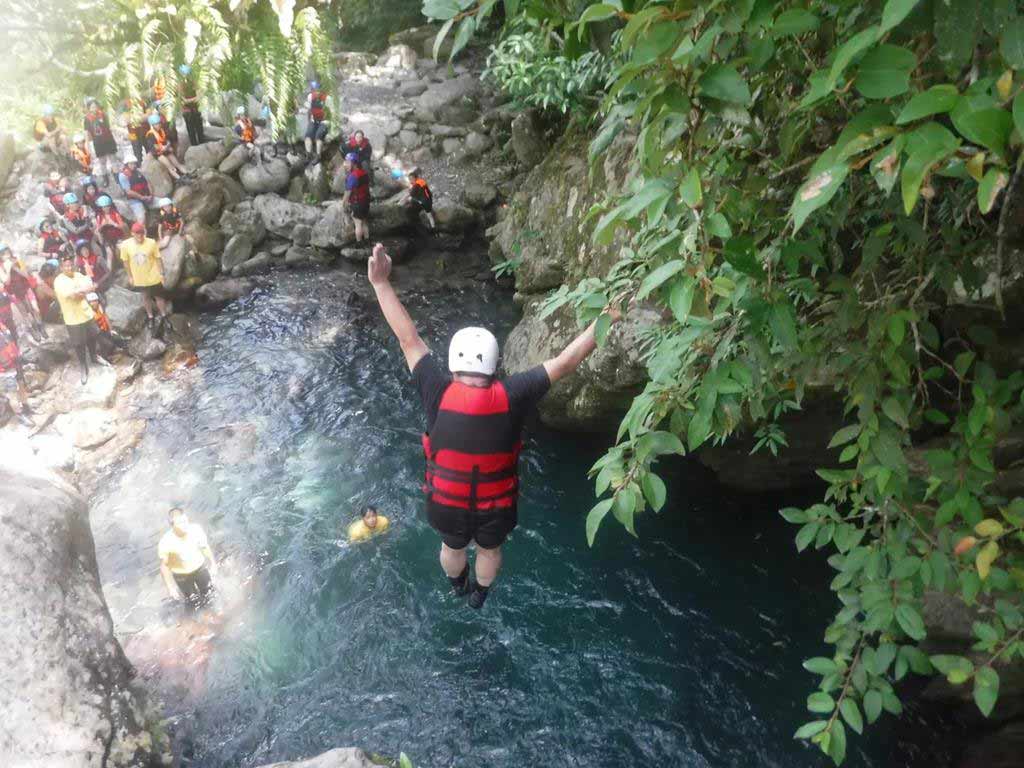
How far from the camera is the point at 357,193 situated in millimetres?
13492

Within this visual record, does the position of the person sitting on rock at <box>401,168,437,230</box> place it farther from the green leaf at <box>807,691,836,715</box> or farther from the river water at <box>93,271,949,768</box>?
the green leaf at <box>807,691,836,715</box>

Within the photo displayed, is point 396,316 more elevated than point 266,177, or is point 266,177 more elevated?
point 396,316

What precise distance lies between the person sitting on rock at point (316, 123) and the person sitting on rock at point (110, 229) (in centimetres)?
415

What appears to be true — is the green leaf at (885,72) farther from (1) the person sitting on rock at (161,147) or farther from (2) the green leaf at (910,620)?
(1) the person sitting on rock at (161,147)

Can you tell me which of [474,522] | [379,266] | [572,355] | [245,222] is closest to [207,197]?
[245,222]

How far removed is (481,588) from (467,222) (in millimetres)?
10627

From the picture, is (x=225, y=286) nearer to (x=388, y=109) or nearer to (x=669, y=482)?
(x=388, y=109)

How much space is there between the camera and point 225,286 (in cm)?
1340

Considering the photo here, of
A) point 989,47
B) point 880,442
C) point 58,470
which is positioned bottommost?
point 58,470

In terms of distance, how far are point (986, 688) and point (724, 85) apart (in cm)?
243

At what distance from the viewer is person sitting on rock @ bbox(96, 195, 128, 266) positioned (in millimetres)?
12625

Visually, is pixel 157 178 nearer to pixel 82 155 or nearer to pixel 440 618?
pixel 82 155

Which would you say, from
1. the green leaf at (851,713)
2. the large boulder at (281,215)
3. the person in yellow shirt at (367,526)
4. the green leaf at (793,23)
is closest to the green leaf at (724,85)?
the green leaf at (793,23)

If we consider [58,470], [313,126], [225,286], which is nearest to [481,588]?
[58,470]
